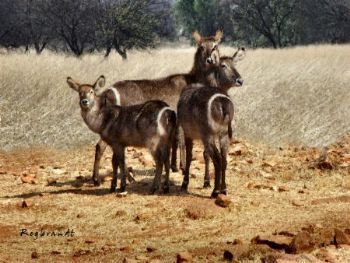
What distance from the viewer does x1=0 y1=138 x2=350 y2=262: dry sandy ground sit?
5.74m

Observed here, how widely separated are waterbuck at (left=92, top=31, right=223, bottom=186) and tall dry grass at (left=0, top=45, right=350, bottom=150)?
2.71 m

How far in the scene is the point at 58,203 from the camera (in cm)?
825

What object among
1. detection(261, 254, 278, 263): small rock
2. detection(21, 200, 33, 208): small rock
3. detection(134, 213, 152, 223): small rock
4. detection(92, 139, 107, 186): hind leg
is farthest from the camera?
detection(92, 139, 107, 186): hind leg

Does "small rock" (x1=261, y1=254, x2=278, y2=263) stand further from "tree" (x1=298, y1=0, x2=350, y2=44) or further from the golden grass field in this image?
"tree" (x1=298, y1=0, x2=350, y2=44)

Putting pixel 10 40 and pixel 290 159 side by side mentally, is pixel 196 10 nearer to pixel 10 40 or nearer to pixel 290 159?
pixel 10 40

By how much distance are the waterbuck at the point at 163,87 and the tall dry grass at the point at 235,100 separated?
8.88ft

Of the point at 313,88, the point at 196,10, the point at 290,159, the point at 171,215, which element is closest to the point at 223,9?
the point at 196,10

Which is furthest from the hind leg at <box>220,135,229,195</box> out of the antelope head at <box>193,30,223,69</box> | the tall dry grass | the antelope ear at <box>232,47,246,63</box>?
the tall dry grass

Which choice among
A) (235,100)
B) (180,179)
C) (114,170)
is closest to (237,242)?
(114,170)

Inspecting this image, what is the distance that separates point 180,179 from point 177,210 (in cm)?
213

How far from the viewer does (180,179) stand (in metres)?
9.70

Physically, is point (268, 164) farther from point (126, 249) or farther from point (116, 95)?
point (126, 249)

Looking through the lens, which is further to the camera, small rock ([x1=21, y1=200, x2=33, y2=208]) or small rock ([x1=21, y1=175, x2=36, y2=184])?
small rock ([x1=21, y1=175, x2=36, y2=184])

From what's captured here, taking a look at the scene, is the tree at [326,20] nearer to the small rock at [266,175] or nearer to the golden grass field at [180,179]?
the golden grass field at [180,179]
